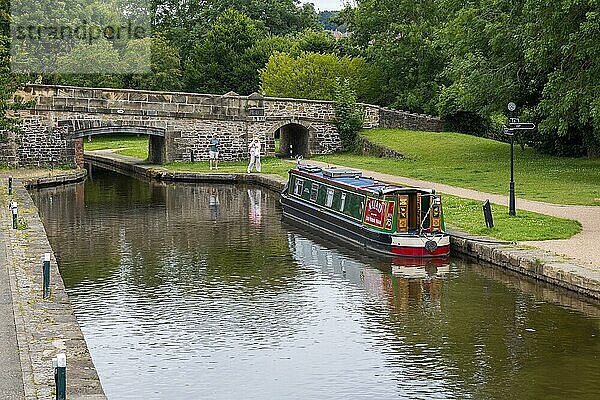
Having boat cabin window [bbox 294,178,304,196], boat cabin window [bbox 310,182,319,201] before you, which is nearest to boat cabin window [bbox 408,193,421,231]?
boat cabin window [bbox 310,182,319,201]

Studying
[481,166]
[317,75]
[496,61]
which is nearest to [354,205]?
[481,166]

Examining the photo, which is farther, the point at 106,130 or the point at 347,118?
the point at 347,118

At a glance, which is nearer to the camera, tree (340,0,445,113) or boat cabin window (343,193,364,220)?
boat cabin window (343,193,364,220)

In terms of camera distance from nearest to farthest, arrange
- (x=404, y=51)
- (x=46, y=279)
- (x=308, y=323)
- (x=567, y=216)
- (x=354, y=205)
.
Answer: (x=46, y=279) < (x=308, y=323) < (x=567, y=216) < (x=354, y=205) < (x=404, y=51)

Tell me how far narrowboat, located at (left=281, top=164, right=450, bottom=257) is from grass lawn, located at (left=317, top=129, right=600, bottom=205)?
484cm

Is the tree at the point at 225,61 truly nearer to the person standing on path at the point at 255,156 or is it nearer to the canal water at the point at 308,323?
the person standing on path at the point at 255,156

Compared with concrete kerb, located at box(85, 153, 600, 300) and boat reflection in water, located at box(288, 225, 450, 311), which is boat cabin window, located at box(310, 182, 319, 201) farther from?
concrete kerb, located at box(85, 153, 600, 300)

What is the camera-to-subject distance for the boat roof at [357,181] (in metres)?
19.8

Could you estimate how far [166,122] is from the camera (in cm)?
3856

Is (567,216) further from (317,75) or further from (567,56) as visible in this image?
(317,75)

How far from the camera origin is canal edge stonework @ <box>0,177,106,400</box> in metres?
9.61

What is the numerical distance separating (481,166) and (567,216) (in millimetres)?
11754

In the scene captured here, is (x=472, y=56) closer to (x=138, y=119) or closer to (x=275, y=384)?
(x=138, y=119)

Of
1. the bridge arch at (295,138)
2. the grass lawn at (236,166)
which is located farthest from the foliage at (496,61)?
the grass lawn at (236,166)
